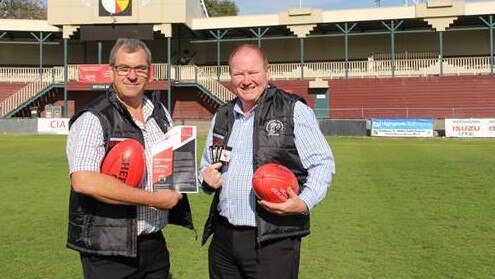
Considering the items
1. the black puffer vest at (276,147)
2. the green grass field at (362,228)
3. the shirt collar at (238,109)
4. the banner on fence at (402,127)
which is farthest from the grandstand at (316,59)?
the black puffer vest at (276,147)

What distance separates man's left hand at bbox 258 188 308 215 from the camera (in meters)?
3.15

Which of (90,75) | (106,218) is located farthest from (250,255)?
(90,75)

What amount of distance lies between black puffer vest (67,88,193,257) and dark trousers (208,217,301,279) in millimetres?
608

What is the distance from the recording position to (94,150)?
10.0ft

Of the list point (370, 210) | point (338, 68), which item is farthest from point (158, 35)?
point (370, 210)

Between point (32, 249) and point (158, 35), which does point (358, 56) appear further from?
point (32, 249)

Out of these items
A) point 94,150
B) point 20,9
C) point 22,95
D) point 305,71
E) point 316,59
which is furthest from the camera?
point 20,9

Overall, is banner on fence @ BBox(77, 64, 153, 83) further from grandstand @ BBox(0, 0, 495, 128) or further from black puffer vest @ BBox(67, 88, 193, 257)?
black puffer vest @ BBox(67, 88, 193, 257)

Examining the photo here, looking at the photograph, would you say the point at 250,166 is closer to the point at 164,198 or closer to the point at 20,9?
the point at 164,198

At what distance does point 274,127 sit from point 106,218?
106 cm

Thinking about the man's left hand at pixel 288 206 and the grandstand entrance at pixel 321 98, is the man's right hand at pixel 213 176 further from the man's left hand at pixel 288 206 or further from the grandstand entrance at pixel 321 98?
the grandstand entrance at pixel 321 98

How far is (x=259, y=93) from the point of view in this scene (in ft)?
11.3

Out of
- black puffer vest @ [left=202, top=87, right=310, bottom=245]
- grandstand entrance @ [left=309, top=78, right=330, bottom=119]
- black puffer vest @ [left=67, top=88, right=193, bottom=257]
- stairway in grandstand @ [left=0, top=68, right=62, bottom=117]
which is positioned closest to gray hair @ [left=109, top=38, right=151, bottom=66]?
black puffer vest @ [left=67, top=88, right=193, bottom=257]

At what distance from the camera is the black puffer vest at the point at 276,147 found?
130 inches
